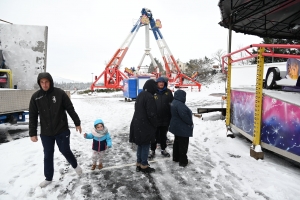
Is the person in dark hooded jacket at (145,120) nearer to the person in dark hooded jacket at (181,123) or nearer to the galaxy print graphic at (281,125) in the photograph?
the person in dark hooded jacket at (181,123)

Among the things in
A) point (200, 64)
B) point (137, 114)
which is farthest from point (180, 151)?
point (200, 64)

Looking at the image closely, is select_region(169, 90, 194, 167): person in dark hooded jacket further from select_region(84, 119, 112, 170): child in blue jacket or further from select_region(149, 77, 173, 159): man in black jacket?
select_region(84, 119, 112, 170): child in blue jacket

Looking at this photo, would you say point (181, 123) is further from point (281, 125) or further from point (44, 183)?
point (44, 183)

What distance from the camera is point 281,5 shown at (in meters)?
7.67

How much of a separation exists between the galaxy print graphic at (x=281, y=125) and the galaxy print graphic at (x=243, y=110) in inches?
22.1

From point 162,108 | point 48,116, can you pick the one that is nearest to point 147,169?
point 162,108

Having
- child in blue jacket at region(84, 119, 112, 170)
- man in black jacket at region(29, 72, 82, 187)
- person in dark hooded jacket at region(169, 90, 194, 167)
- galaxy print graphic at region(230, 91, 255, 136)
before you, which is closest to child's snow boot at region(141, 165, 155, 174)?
person in dark hooded jacket at region(169, 90, 194, 167)

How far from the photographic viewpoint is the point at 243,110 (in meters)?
5.36

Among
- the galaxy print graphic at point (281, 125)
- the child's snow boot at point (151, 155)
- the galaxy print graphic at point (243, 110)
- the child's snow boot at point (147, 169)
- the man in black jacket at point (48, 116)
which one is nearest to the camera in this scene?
the man in black jacket at point (48, 116)

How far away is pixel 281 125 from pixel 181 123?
6.05 feet

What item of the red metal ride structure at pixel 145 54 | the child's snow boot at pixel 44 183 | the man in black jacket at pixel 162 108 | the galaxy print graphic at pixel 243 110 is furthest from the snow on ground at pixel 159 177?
the red metal ride structure at pixel 145 54

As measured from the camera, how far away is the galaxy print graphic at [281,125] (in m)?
3.65

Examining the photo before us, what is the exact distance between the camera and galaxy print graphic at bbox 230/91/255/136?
16.1 feet

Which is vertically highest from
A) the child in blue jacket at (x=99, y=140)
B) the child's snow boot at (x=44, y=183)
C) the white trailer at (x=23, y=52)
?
the white trailer at (x=23, y=52)
